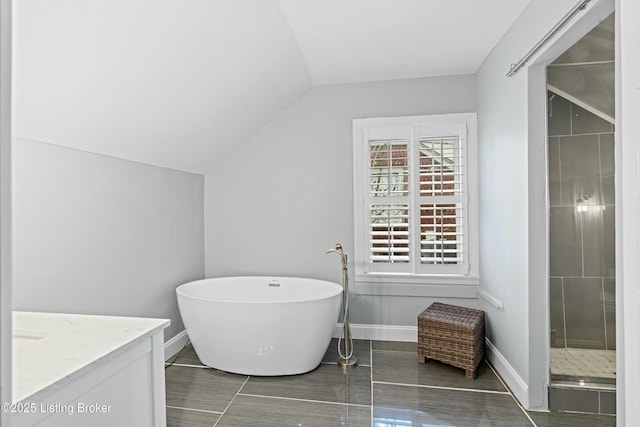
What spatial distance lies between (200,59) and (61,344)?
1678mm

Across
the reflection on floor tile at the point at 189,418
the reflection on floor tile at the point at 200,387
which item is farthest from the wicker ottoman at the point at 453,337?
the reflection on floor tile at the point at 189,418

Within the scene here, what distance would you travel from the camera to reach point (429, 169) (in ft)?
11.0

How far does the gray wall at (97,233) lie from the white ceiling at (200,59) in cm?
14

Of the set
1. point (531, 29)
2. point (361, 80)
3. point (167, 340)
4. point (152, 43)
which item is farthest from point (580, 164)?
point (167, 340)

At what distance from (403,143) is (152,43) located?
2.21m

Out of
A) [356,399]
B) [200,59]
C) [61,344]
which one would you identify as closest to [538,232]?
[356,399]

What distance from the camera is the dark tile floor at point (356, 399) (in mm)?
2146

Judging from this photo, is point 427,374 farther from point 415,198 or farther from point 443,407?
point 415,198

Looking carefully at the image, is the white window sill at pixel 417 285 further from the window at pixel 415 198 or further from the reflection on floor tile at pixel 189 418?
the reflection on floor tile at pixel 189 418

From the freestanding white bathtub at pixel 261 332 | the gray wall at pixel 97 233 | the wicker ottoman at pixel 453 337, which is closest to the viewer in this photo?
the gray wall at pixel 97 233

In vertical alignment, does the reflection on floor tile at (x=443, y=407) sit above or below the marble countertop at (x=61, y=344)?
below

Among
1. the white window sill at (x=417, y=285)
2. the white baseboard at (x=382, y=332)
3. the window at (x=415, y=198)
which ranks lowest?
the white baseboard at (x=382, y=332)

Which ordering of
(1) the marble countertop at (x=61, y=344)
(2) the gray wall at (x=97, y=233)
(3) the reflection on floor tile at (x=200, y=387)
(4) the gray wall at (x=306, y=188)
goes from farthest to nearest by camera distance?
(4) the gray wall at (x=306, y=188) → (3) the reflection on floor tile at (x=200, y=387) → (2) the gray wall at (x=97, y=233) → (1) the marble countertop at (x=61, y=344)

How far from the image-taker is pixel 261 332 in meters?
2.59
